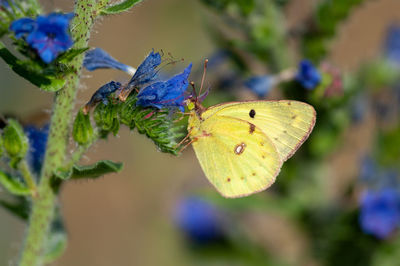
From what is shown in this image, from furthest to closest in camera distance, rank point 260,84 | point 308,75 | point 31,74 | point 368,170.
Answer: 1. point 368,170
2. point 260,84
3. point 308,75
4. point 31,74

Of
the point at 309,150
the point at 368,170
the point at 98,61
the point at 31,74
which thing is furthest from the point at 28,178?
the point at 368,170

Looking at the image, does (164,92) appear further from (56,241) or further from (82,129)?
(56,241)

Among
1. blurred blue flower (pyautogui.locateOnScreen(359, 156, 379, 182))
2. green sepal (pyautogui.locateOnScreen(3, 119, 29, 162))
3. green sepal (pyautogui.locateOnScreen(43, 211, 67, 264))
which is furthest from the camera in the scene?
blurred blue flower (pyautogui.locateOnScreen(359, 156, 379, 182))

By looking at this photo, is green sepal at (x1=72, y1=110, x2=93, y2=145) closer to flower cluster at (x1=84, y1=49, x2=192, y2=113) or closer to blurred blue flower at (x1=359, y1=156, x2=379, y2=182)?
flower cluster at (x1=84, y1=49, x2=192, y2=113)

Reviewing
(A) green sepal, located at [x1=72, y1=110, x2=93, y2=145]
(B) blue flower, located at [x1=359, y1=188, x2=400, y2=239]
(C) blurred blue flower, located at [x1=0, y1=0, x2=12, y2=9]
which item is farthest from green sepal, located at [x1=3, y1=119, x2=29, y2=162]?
(B) blue flower, located at [x1=359, y1=188, x2=400, y2=239]

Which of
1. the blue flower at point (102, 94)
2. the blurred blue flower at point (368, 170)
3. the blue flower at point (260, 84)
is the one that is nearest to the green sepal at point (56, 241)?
the blue flower at point (102, 94)

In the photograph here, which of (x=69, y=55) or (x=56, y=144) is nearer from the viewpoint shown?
(x=69, y=55)

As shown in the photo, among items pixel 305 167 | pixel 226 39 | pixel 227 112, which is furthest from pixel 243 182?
pixel 305 167

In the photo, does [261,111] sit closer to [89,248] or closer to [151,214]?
[151,214]
